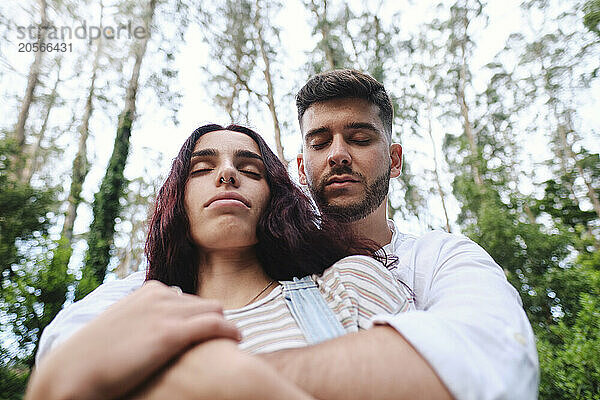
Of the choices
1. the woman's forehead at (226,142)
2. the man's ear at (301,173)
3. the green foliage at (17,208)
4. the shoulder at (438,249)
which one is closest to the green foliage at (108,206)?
the green foliage at (17,208)

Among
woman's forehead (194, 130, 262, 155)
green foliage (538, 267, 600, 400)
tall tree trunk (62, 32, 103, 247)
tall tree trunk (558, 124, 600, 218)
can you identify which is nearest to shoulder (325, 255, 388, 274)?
woman's forehead (194, 130, 262, 155)

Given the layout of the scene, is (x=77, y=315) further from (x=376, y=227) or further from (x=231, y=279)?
(x=376, y=227)

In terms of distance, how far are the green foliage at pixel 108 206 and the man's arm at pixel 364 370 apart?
975 centimetres

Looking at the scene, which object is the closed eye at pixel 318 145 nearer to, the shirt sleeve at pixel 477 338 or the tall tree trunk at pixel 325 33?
the shirt sleeve at pixel 477 338

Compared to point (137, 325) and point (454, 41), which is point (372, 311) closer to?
point (137, 325)

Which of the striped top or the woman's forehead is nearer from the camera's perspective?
the striped top

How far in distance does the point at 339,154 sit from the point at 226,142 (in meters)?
0.68

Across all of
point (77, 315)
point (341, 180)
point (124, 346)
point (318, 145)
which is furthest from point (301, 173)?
point (124, 346)

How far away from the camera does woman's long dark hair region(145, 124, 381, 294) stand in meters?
1.58

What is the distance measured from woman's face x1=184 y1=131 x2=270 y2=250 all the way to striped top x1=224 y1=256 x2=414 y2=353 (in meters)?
0.31

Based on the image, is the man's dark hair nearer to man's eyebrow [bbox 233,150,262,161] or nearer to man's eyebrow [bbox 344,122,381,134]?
man's eyebrow [bbox 344,122,381,134]

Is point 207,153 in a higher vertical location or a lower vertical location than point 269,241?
higher

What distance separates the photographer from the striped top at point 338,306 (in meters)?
1.12

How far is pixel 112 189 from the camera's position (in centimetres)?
1061
